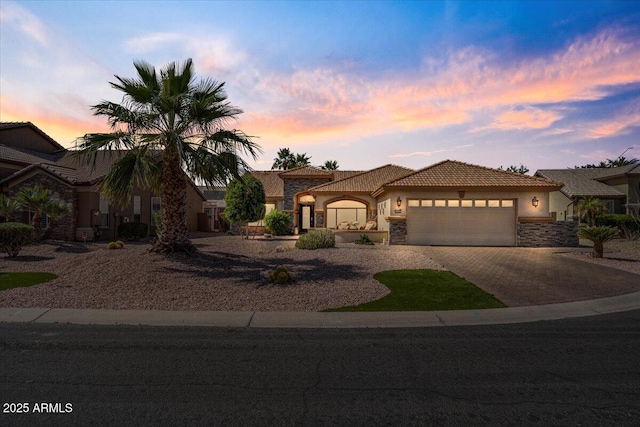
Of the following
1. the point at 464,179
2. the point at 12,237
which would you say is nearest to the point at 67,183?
the point at 12,237

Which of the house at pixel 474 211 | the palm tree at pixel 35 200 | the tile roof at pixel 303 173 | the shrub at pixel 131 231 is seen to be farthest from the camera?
the tile roof at pixel 303 173

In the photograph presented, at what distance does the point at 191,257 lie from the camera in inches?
573

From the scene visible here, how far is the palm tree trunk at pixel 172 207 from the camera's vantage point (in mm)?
14438

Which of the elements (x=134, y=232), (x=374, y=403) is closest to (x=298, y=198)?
(x=134, y=232)

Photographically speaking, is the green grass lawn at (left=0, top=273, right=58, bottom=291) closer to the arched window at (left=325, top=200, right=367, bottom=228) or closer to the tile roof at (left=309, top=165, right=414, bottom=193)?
the tile roof at (left=309, top=165, right=414, bottom=193)

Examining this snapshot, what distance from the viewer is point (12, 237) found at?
15.8 metres

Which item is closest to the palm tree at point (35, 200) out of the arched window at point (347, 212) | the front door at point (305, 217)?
the arched window at point (347, 212)

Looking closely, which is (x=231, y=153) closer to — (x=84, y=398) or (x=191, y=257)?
(x=191, y=257)

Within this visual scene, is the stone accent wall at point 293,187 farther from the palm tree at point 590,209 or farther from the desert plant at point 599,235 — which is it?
the desert plant at point 599,235

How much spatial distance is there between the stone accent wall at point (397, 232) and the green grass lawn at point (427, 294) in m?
9.90

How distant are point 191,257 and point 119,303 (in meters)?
5.07

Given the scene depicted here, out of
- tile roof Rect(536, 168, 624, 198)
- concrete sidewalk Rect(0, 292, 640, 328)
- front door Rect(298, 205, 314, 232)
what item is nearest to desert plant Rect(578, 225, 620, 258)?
concrete sidewalk Rect(0, 292, 640, 328)

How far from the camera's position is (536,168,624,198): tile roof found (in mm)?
35966

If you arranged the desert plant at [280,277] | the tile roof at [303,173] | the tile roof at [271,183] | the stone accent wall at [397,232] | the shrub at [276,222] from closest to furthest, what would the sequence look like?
the desert plant at [280,277]
the stone accent wall at [397,232]
the shrub at [276,222]
the tile roof at [303,173]
the tile roof at [271,183]
